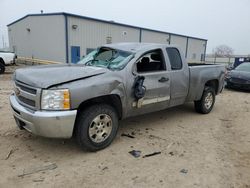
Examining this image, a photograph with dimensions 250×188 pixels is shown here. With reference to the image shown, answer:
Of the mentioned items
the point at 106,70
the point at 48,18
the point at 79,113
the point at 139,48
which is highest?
the point at 48,18

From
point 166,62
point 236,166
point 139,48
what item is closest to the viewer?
point 236,166

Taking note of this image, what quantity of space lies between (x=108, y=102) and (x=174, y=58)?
7.07 feet

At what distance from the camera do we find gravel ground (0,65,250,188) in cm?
309

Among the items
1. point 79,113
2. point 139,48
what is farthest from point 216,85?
point 79,113

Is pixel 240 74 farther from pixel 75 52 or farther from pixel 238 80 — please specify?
pixel 75 52

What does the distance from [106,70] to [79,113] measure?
88 centimetres

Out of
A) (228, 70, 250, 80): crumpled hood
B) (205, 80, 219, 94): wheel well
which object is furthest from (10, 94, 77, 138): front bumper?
(228, 70, 250, 80): crumpled hood

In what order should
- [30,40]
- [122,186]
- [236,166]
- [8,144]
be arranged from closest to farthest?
[122,186] → [236,166] → [8,144] → [30,40]

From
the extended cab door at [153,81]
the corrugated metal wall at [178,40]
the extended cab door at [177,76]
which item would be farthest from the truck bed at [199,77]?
the corrugated metal wall at [178,40]

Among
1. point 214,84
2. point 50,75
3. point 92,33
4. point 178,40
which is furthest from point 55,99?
point 178,40

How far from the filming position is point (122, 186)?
2.96 metres

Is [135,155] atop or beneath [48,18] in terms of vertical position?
beneath

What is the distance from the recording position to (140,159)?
3688 mm

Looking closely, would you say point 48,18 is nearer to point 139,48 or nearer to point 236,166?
point 139,48
